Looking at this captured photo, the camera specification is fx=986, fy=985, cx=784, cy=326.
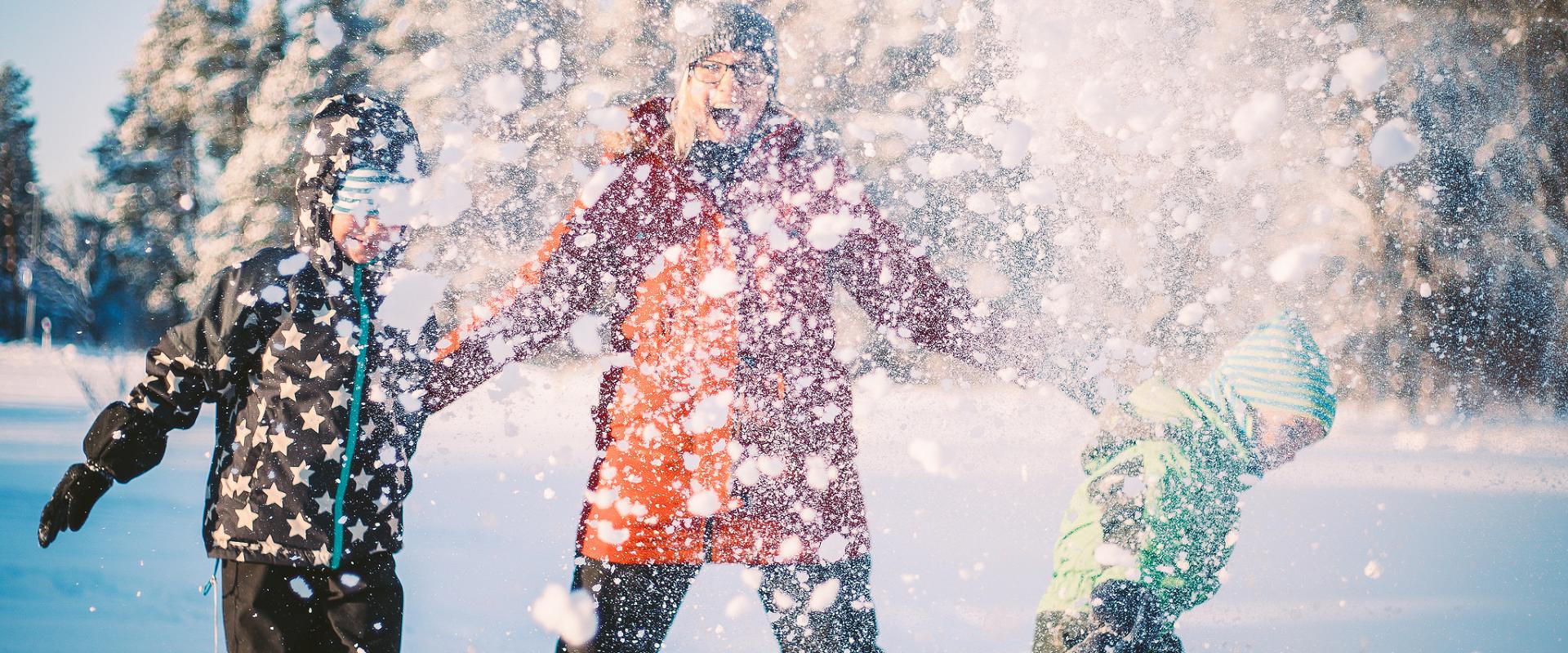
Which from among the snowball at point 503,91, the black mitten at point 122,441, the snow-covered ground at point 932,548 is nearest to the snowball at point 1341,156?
the snow-covered ground at point 932,548

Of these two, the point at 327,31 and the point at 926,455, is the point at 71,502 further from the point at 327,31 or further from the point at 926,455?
the point at 327,31

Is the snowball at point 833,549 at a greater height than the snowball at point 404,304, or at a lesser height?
lesser

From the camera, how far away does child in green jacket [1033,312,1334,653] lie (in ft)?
6.50

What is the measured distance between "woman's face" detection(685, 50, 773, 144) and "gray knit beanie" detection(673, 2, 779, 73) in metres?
0.02

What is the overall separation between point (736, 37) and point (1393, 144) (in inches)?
499

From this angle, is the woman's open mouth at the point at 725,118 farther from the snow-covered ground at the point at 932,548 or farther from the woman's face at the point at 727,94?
the snow-covered ground at the point at 932,548

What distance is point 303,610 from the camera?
1921mm

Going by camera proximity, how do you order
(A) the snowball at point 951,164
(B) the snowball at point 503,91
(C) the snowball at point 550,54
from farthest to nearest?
(C) the snowball at point 550,54 → (B) the snowball at point 503,91 → (A) the snowball at point 951,164

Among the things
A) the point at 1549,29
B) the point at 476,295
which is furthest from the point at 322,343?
the point at 1549,29

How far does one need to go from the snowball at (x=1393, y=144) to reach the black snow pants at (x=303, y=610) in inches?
433

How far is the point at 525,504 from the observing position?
498 cm

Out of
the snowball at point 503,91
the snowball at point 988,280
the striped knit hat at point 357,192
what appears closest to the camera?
the striped knit hat at point 357,192

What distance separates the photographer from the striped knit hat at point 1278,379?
6.91ft

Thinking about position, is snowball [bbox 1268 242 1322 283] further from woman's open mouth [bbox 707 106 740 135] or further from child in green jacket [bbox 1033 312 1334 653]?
woman's open mouth [bbox 707 106 740 135]
